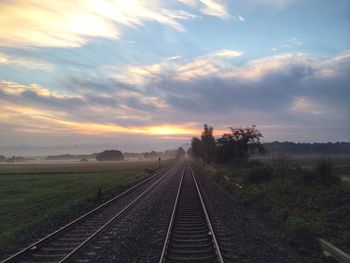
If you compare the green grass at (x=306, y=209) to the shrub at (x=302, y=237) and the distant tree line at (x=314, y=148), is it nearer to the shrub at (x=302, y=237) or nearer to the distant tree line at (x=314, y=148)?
the shrub at (x=302, y=237)

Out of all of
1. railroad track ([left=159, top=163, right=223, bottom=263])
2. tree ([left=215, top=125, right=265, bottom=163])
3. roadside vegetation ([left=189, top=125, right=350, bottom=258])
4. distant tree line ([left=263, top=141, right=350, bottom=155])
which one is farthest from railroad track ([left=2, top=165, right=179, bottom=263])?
distant tree line ([left=263, top=141, right=350, bottom=155])

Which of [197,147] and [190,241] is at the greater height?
[197,147]

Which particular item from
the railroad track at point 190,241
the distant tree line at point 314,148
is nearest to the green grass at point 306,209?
the railroad track at point 190,241

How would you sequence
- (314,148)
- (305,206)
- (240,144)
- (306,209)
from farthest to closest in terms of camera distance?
(314,148)
(240,144)
(305,206)
(306,209)

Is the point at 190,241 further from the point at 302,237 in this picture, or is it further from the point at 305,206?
the point at 305,206

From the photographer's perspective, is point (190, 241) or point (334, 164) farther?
point (334, 164)

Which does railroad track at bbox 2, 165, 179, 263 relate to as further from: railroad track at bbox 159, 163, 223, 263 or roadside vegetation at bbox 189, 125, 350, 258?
roadside vegetation at bbox 189, 125, 350, 258

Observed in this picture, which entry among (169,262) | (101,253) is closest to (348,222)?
(169,262)

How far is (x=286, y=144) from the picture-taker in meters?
193

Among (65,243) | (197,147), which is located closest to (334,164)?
(65,243)

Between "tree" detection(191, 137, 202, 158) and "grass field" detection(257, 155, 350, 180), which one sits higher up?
"tree" detection(191, 137, 202, 158)

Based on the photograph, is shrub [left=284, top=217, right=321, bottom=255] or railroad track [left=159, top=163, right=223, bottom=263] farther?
shrub [left=284, top=217, right=321, bottom=255]

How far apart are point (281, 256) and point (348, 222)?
4.41 meters

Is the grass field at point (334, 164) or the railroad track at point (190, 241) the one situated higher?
the grass field at point (334, 164)
